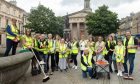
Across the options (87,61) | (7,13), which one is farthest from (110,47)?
(7,13)

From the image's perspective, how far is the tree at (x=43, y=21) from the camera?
69.6m

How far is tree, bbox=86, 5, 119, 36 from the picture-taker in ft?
235

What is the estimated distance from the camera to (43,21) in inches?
2763

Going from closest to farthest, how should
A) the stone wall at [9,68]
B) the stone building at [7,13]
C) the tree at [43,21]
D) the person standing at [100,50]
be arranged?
the stone wall at [9,68]
the person standing at [100,50]
the stone building at [7,13]
the tree at [43,21]

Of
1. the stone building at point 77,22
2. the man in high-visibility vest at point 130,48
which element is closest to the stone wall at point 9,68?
the man in high-visibility vest at point 130,48

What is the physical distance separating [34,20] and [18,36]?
58.7 meters

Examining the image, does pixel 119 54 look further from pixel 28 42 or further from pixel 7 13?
pixel 7 13

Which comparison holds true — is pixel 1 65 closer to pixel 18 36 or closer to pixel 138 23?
pixel 18 36

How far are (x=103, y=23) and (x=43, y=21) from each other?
1583cm

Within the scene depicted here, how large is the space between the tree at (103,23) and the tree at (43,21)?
9444mm

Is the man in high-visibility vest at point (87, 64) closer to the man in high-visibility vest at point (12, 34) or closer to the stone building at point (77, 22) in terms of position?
the man in high-visibility vest at point (12, 34)

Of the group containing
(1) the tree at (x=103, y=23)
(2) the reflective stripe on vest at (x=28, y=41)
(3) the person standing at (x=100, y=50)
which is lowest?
(3) the person standing at (x=100, y=50)

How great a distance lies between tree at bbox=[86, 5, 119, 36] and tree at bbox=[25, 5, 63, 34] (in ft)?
31.0

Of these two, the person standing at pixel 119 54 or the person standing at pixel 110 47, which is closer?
the person standing at pixel 119 54
